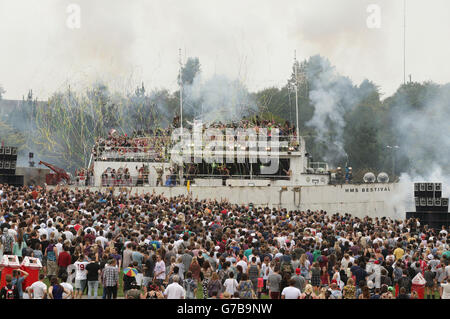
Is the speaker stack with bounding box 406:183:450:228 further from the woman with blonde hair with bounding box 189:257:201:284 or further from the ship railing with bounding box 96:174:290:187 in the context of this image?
the woman with blonde hair with bounding box 189:257:201:284

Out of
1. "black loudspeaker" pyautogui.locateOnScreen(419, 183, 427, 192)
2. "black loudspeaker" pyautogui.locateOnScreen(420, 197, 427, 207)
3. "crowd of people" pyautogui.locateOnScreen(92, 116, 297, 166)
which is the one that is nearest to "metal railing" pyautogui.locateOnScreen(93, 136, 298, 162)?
"crowd of people" pyautogui.locateOnScreen(92, 116, 297, 166)

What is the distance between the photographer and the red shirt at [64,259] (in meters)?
18.6

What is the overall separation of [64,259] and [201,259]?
140 inches

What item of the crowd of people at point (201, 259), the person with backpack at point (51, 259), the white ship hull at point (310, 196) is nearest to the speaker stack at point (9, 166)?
the white ship hull at point (310, 196)

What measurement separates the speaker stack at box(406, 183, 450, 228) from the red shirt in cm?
2164

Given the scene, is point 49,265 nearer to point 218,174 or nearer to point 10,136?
point 218,174

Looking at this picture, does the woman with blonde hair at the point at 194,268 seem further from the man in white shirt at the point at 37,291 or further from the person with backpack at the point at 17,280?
the man in white shirt at the point at 37,291

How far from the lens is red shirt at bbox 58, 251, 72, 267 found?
18.6 metres

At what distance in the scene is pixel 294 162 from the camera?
4781cm

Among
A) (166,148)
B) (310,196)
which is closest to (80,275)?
(310,196)

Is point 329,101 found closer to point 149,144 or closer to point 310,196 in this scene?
point 149,144

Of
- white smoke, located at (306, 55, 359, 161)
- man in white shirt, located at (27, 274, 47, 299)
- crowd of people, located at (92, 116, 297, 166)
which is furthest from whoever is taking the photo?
white smoke, located at (306, 55, 359, 161)

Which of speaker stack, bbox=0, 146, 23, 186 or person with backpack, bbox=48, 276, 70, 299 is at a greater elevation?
speaker stack, bbox=0, 146, 23, 186
